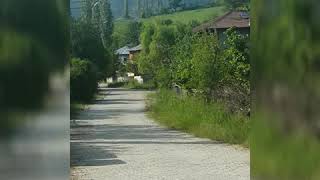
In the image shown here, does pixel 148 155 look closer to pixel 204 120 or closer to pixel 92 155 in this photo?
pixel 92 155

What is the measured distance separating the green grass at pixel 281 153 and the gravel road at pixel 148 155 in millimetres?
5444

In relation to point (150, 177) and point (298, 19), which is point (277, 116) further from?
point (150, 177)

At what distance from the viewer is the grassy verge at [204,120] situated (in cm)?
1040

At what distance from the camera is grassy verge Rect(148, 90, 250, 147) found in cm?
1040

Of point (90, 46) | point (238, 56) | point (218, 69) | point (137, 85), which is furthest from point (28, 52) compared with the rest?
point (137, 85)

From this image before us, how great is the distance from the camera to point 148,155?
9008 mm

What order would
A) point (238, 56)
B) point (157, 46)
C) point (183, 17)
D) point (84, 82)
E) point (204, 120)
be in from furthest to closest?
point (183, 17)
point (157, 46)
point (84, 82)
point (204, 120)
point (238, 56)

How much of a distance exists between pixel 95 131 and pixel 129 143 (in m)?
2.25

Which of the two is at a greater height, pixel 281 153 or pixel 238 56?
pixel 238 56

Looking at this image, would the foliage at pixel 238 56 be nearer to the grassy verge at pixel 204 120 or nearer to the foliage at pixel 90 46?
the grassy verge at pixel 204 120

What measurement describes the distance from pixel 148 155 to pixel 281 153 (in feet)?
24.7

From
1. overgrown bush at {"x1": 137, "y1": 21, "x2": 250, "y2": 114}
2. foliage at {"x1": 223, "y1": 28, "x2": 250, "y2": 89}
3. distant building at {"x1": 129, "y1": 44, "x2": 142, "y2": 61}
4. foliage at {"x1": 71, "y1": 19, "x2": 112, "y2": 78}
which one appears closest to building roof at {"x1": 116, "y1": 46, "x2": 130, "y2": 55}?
distant building at {"x1": 129, "y1": 44, "x2": 142, "y2": 61}

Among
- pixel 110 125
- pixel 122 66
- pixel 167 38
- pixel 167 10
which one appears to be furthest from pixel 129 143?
pixel 167 10

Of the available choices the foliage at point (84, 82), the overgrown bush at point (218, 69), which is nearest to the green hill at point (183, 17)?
the overgrown bush at point (218, 69)
